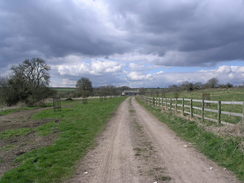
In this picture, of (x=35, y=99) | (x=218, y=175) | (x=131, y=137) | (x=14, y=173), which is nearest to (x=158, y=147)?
(x=131, y=137)

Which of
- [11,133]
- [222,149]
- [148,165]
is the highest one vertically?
[222,149]

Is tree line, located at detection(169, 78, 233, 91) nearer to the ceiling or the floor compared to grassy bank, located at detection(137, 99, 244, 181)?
nearer to the ceiling

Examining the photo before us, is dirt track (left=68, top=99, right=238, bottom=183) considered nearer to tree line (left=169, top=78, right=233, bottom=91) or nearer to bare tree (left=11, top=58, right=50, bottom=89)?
bare tree (left=11, top=58, right=50, bottom=89)

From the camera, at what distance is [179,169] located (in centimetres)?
498

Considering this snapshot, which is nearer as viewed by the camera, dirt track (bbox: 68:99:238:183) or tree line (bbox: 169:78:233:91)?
dirt track (bbox: 68:99:238:183)

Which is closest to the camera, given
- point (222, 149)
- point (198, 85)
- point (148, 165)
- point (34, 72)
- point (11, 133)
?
point (148, 165)

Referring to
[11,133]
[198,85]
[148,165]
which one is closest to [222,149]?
[148,165]

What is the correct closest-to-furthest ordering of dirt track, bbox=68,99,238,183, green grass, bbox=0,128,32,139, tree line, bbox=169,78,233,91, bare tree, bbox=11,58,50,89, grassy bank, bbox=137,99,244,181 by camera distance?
dirt track, bbox=68,99,238,183
grassy bank, bbox=137,99,244,181
green grass, bbox=0,128,32,139
bare tree, bbox=11,58,50,89
tree line, bbox=169,78,233,91

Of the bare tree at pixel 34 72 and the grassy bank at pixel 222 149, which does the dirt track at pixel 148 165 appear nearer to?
the grassy bank at pixel 222 149

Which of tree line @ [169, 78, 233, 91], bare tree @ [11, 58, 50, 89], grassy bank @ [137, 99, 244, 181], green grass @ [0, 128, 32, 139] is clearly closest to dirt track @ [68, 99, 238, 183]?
grassy bank @ [137, 99, 244, 181]

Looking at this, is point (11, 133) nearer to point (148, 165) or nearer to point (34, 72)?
point (148, 165)

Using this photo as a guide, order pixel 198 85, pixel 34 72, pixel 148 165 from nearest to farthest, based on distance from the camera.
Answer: pixel 148 165
pixel 34 72
pixel 198 85

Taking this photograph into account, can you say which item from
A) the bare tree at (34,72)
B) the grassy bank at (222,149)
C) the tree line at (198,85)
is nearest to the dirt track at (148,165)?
the grassy bank at (222,149)

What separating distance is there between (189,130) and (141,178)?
19.2 ft
